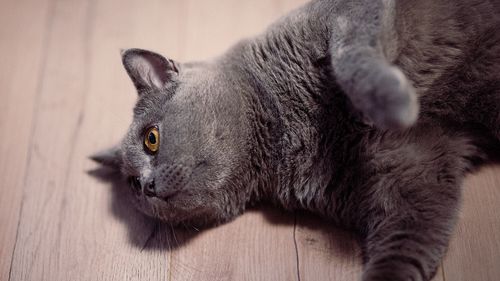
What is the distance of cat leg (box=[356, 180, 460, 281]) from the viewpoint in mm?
1211

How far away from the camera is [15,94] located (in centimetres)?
176

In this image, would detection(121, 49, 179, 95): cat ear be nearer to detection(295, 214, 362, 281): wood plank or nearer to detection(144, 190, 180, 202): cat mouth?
detection(144, 190, 180, 202): cat mouth

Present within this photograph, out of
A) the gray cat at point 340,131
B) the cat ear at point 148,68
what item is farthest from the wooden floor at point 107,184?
the cat ear at point 148,68

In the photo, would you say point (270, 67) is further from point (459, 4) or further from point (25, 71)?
point (25, 71)

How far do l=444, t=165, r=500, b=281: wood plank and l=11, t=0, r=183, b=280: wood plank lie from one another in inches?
31.7

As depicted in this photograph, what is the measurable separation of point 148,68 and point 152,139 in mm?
213

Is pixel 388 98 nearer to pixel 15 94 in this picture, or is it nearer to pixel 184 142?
pixel 184 142

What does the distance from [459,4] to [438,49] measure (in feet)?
0.46

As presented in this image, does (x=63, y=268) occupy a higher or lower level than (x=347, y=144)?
lower

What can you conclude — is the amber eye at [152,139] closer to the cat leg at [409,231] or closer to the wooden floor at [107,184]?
the wooden floor at [107,184]

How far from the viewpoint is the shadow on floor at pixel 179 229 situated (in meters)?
1.39

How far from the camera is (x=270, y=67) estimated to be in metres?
1.37

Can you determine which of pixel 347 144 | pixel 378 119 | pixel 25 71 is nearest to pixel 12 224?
pixel 25 71

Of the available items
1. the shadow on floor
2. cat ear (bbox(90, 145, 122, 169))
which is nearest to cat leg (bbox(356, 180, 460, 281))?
the shadow on floor
